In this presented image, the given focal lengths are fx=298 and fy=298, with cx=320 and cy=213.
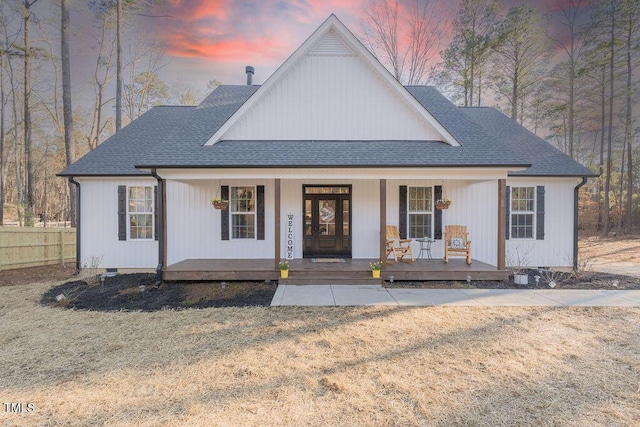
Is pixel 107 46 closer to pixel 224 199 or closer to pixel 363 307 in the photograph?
pixel 224 199

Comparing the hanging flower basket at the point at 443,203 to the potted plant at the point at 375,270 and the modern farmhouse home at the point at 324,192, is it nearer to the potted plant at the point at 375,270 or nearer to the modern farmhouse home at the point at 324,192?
the modern farmhouse home at the point at 324,192

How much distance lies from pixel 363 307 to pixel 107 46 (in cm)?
2140

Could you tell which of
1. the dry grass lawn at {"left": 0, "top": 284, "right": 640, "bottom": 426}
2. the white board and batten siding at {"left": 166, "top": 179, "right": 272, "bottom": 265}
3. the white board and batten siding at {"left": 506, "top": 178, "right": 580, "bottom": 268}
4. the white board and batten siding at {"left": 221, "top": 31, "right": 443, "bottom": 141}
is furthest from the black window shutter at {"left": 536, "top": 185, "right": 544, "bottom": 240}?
the white board and batten siding at {"left": 166, "top": 179, "right": 272, "bottom": 265}

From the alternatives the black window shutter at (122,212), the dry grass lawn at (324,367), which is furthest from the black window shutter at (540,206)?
the black window shutter at (122,212)

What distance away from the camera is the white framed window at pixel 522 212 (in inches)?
348

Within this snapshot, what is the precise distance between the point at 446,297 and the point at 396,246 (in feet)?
8.13

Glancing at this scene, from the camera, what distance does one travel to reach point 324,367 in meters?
3.48

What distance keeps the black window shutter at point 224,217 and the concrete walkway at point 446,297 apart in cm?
283

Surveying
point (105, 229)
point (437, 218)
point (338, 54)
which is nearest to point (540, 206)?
point (437, 218)

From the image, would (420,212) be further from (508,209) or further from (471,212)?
(508,209)

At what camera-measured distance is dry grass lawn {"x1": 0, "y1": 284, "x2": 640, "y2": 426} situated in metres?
2.70

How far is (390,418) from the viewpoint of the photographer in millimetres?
2621

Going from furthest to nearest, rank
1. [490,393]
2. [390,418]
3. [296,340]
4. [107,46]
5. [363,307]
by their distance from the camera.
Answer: [107,46]
[363,307]
[296,340]
[490,393]
[390,418]

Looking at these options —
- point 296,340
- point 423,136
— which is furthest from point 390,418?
point 423,136
